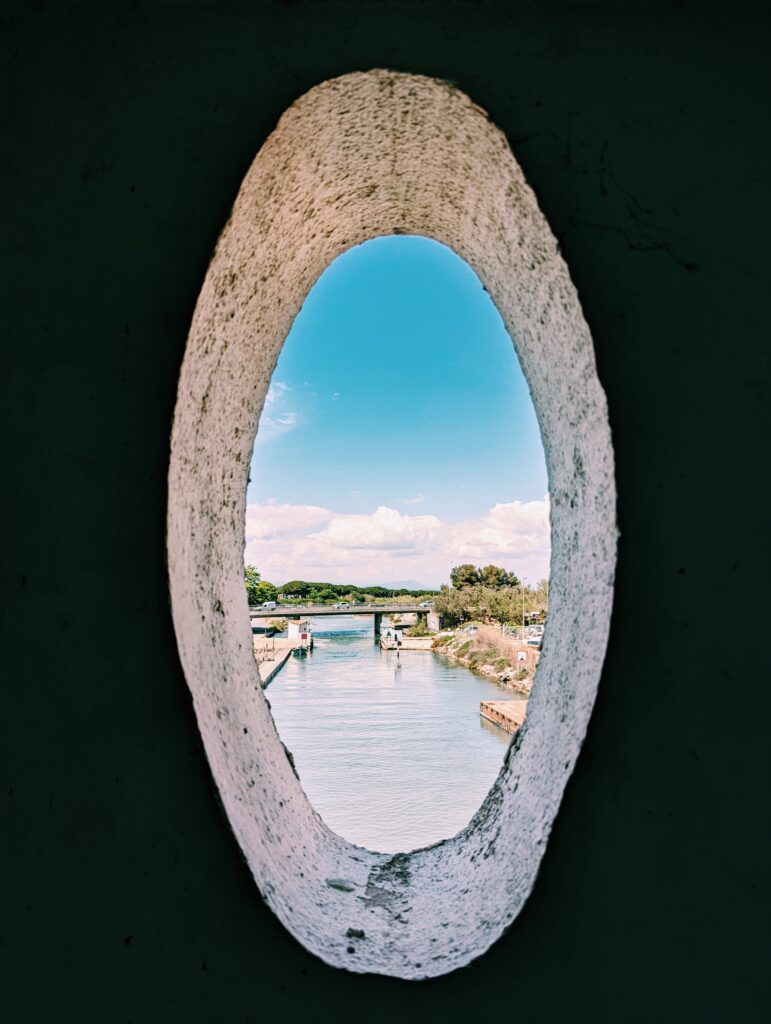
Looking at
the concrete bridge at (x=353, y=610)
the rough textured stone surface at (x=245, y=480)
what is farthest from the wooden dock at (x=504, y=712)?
the concrete bridge at (x=353, y=610)

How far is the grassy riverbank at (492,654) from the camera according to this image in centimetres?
2219

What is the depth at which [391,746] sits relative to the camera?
14672mm

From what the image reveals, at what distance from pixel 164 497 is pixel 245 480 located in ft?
1.27

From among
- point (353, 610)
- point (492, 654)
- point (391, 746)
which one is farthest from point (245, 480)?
point (353, 610)

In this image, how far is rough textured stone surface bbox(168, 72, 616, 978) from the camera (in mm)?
1077

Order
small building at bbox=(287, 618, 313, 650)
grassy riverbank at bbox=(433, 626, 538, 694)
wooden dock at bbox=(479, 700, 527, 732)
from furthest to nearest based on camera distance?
small building at bbox=(287, 618, 313, 650) < grassy riverbank at bbox=(433, 626, 538, 694) < wooden dock at bbox=(479, 700, 527, 732)

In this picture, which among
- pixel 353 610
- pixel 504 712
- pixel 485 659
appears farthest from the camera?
pixel 353 610

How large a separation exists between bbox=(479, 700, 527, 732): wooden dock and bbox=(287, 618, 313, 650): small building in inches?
712

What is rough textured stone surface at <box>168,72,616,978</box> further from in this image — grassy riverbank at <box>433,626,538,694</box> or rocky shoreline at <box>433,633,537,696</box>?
grassy riverbank at <box>433,626,538,694</box>

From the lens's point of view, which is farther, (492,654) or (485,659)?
(492,654)

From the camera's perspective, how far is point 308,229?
1.35 metres

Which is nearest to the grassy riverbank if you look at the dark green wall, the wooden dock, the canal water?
the canal water

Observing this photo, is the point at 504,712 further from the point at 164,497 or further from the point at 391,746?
the point at 164,497

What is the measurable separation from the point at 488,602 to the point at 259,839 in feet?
107
